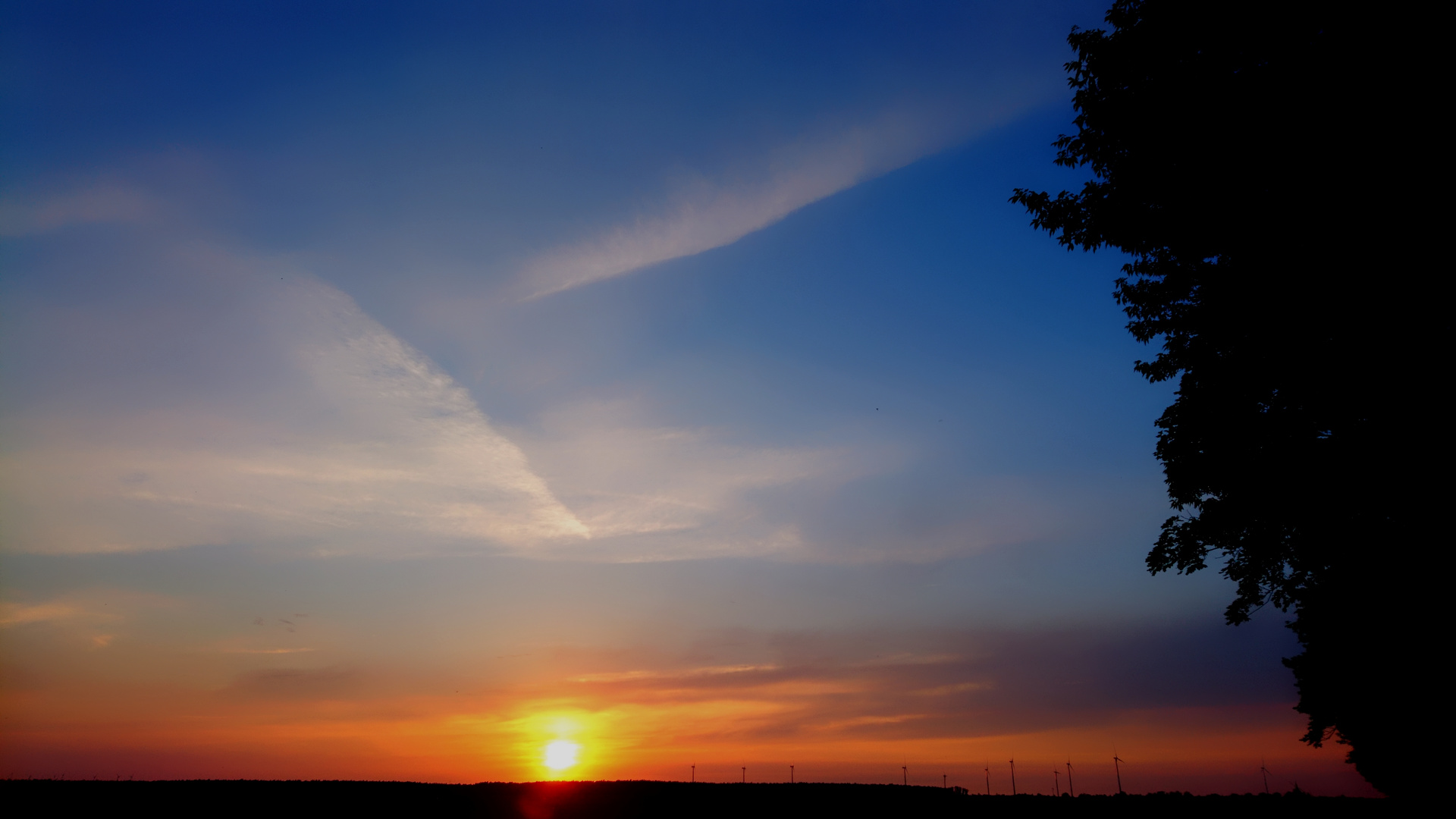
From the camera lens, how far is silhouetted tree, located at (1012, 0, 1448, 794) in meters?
12.1

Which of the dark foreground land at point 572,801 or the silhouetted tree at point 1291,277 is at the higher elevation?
the silhouetted tree at point 1291,277

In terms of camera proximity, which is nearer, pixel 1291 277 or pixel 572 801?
pixel 1291 277

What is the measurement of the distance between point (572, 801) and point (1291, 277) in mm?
33113

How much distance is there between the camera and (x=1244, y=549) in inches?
650

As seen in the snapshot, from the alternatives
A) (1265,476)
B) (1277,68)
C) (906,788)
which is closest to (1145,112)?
(1277,68)

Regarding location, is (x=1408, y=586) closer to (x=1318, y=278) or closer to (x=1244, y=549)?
(x=1244, y=549)

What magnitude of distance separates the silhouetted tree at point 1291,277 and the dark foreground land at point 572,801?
10338 millimetres

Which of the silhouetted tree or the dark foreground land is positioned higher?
the silhouetted tree

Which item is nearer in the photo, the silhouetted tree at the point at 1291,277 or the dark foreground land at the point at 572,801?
the silhouetted tree at the point at 1291,277

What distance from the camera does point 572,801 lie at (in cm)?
3309

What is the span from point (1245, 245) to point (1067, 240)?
3.77m

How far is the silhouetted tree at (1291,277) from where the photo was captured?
1205cm

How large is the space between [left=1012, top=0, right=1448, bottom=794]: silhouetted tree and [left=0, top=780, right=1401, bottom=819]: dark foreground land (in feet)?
33.9

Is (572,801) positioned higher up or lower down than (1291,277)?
lower down
